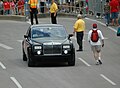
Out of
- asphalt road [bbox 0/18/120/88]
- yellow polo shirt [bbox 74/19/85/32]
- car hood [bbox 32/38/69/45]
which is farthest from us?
yellow polo shirt [bbox 74/19/85/32]

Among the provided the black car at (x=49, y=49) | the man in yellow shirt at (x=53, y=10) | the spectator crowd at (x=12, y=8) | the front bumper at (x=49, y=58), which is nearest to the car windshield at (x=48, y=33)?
the black car at (x=49, y=49)

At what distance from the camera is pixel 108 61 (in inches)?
853

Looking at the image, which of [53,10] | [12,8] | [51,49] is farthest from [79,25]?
[12,8]

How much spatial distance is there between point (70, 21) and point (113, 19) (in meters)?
5.89

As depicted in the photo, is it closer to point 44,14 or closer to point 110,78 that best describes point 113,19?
point 44,14

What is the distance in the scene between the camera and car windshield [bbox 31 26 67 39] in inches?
800

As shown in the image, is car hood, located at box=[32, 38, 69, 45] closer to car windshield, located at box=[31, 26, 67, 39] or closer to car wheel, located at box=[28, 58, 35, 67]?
car windshield, located at box=[31, 26, 67, 39]

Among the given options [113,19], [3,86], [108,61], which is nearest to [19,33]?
[113,19]

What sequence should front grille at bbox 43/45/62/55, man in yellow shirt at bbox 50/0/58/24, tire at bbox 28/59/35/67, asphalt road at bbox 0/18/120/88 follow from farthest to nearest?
man in yellow shirt at bbox 50/0/58/24, tire at bbox 28/59/35/67, front grille at bbox 43/45/62/55, asphalt road at bbox 0/18/120/88

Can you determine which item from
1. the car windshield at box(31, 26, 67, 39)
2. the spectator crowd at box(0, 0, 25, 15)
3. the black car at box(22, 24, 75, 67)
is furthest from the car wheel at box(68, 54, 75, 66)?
the spectator crowd at box(0, 0, 25, 15)

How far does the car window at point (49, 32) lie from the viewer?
20.4 metres

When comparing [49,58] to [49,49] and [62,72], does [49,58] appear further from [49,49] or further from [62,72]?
[62,72]

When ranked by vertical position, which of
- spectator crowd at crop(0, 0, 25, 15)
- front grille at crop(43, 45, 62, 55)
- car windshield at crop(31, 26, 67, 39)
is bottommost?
spectator crowd at crop(0, 0, 25, 15)

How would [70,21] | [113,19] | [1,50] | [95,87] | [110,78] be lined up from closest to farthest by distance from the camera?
1. [95,87]
2. [110,78]
3. [1,50]
4. [113,19]
5. [70,21]
